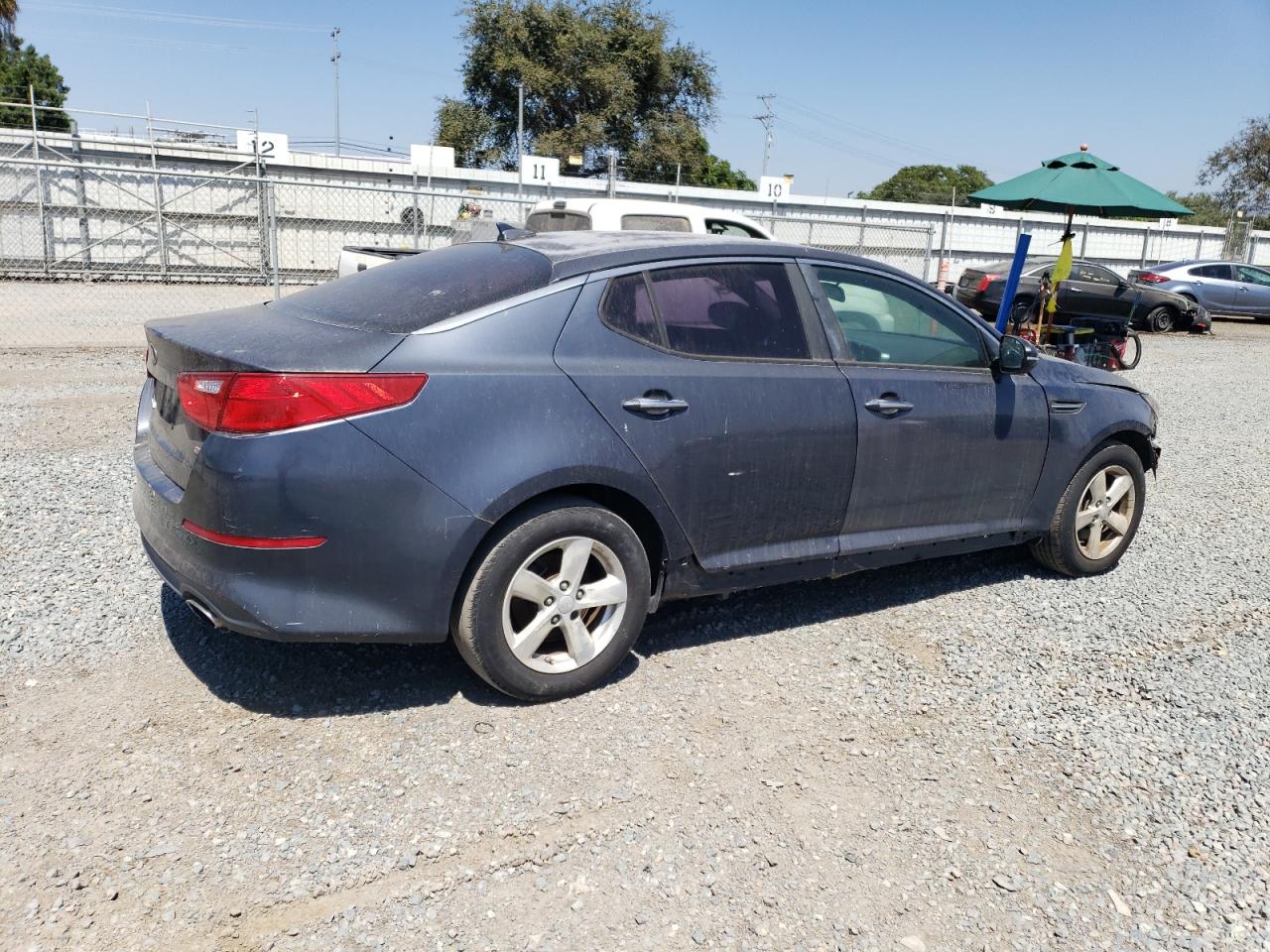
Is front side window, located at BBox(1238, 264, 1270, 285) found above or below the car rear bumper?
above

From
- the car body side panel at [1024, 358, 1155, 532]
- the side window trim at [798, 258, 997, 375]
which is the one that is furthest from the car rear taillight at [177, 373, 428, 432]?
the car body side panel at [1024, 358, 1155, 532]

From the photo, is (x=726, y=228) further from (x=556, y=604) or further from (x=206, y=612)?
(x=206, y=612)

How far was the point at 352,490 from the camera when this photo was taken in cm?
315

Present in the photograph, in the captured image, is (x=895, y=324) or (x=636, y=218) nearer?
(x=895, y=324)

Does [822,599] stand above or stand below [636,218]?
below

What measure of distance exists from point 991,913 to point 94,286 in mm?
Result: 18676

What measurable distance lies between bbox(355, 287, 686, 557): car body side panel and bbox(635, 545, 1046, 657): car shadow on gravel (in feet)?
3.27

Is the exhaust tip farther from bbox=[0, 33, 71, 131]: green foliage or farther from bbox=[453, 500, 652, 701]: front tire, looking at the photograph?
bbox=[0, 33, 71, 131]: green foliage

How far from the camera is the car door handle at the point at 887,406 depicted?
4.22 meters

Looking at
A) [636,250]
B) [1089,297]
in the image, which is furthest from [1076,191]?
[636,250]

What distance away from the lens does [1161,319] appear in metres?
21.5

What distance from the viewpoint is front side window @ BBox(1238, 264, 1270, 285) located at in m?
23.9

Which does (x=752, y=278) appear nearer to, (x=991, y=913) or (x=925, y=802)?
(x=925, y=802)

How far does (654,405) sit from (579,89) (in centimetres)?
4276
